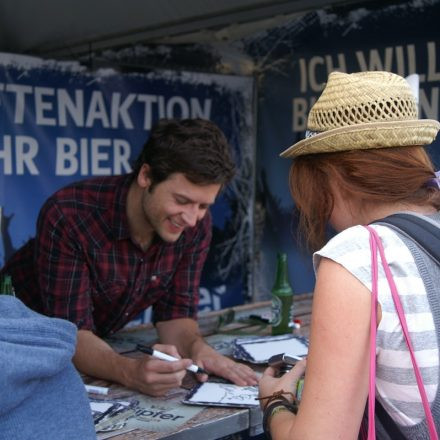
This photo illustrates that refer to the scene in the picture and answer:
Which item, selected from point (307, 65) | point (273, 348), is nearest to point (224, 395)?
point (273, 348)

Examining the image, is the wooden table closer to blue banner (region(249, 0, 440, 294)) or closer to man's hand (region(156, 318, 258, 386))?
man's hand (region(156, 318, 258, 386))

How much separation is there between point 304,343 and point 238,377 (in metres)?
0.40

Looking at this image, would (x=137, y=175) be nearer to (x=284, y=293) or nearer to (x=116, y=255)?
(x=116, y=255)

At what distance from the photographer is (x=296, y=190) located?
129 cm

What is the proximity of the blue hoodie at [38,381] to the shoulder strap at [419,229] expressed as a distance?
0.59 meters

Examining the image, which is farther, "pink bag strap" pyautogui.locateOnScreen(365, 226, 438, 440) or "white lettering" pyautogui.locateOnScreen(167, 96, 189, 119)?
"white lettering" pyautogui.locateOnScreen(167, 96, 189, 119)

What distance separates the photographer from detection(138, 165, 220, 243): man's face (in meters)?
2.43

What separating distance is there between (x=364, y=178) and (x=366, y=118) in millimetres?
115

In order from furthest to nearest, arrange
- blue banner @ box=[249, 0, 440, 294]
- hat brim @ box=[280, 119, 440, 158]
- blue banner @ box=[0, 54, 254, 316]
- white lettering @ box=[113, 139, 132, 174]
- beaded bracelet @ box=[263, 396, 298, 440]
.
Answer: white lettering @ box=[113, 139, 132, 174] < blue banner @ box=[0, 54, 254, 316] < blue banner @ box=[249, 0, 440, 294] < beaded bracelet @ box=[263, 396, 298, 440] < hat brim @ box=[280, 119, 440, 158]

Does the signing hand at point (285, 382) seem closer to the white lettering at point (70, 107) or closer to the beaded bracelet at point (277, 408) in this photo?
the beaded bracelet at point (277, 408)

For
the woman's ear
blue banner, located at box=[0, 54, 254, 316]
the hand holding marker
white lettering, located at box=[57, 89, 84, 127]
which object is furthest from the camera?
white lettering, located at box=[57, 89, 84, 127]

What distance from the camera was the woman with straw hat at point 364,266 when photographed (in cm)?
106

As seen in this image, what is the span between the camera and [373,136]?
1166 mm

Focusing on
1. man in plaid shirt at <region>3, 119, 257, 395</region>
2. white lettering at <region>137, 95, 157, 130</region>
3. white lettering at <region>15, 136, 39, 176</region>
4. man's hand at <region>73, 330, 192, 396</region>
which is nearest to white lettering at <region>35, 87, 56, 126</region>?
white lettering at <region>15, 136, 39, 176</region>
